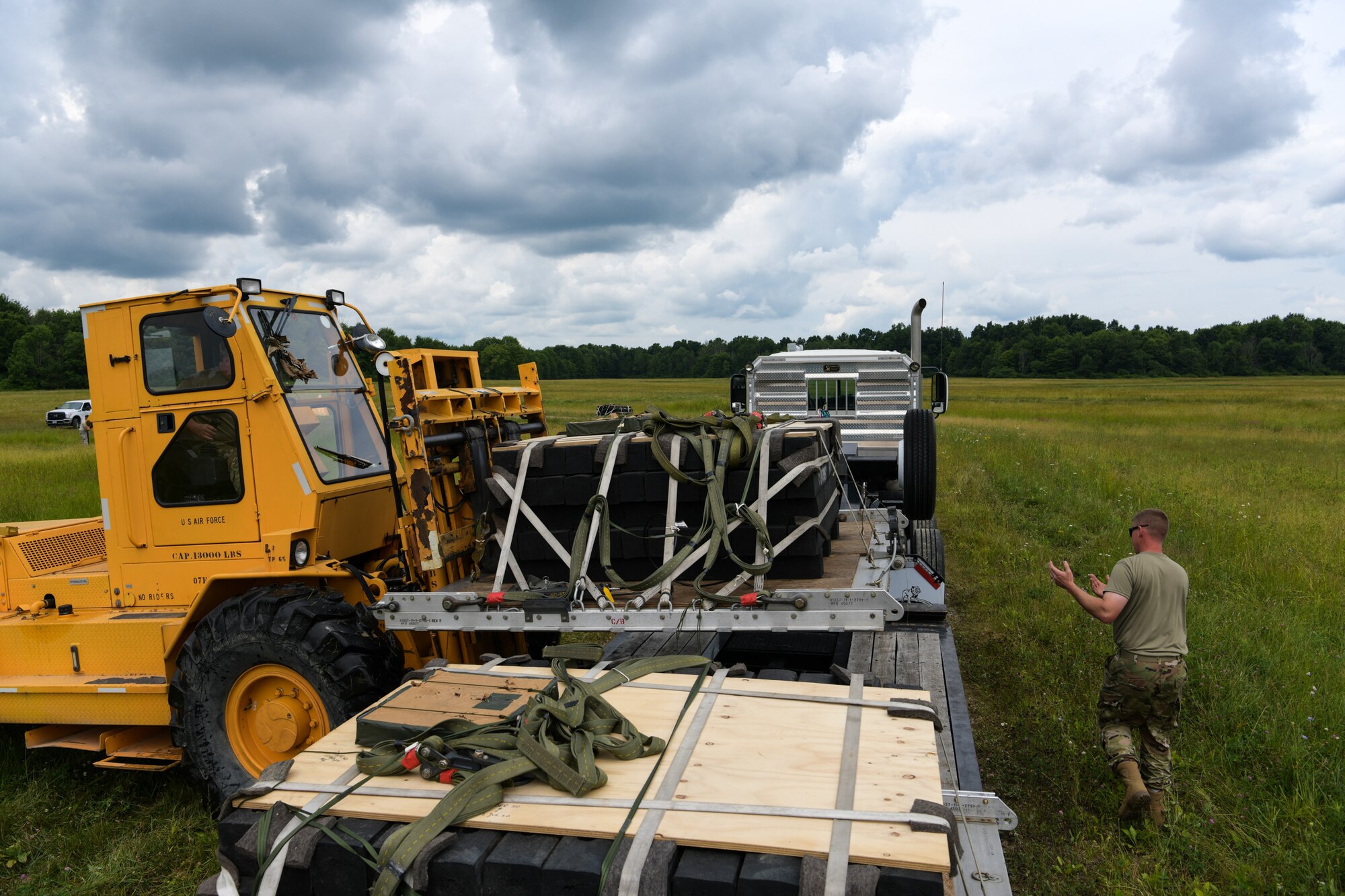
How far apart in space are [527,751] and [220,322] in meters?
3.35

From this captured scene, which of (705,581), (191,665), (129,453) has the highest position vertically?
(129,453)

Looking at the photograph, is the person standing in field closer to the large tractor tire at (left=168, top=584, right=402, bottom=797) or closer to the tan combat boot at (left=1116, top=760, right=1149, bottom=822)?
the tan combat boot at (left=1116, top=760, right=1149, bottom=822)

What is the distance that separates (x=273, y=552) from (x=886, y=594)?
353 centimetres

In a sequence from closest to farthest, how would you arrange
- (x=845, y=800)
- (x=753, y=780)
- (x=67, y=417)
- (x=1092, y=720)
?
(x=845, y=800)
(x=753, y=780)
(x=1092, y=720)
(x=67, y=417)

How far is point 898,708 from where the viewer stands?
11.2ft

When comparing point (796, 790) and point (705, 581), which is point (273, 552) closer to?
point (705, 581)

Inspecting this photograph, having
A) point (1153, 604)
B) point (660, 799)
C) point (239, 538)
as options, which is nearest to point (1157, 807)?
point (1153, 604)

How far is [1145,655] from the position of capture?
4.78m

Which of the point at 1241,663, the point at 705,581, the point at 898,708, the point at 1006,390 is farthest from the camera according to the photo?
the point at 1006,390

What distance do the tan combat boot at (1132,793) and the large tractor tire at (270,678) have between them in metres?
4.28

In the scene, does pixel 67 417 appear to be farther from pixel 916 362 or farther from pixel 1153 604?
pixel 1153 604

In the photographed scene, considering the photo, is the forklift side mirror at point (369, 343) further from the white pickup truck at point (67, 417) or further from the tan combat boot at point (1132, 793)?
the white pickup truck at point (67, 417)

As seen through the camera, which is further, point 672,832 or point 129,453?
point 129,453

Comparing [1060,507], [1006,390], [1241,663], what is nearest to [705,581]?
[1241,663]
